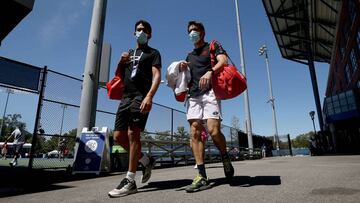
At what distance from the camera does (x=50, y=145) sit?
709 centimetres

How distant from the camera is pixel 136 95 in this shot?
2990mm

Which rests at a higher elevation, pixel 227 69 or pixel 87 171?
pixel 227 69

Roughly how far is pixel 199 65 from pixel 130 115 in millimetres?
1119

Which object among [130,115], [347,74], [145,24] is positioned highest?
[347,74]

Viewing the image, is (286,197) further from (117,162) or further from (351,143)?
(351,143)

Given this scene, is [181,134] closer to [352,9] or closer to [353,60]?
[352,9]

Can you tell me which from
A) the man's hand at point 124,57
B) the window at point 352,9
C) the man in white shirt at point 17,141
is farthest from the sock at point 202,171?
the window at point 352,9

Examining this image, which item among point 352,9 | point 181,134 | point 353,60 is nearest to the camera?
point 181,134

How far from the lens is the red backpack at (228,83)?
3.10m

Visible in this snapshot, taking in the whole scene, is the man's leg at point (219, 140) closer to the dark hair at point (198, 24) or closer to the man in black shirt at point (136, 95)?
the man in black shirt at point (136, 95)

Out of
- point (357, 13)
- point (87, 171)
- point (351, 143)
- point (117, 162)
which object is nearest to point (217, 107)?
point (87, 171)

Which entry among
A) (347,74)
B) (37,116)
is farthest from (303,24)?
(37,116)

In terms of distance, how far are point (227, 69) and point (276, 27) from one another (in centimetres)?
3661

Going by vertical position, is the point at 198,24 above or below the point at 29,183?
above
